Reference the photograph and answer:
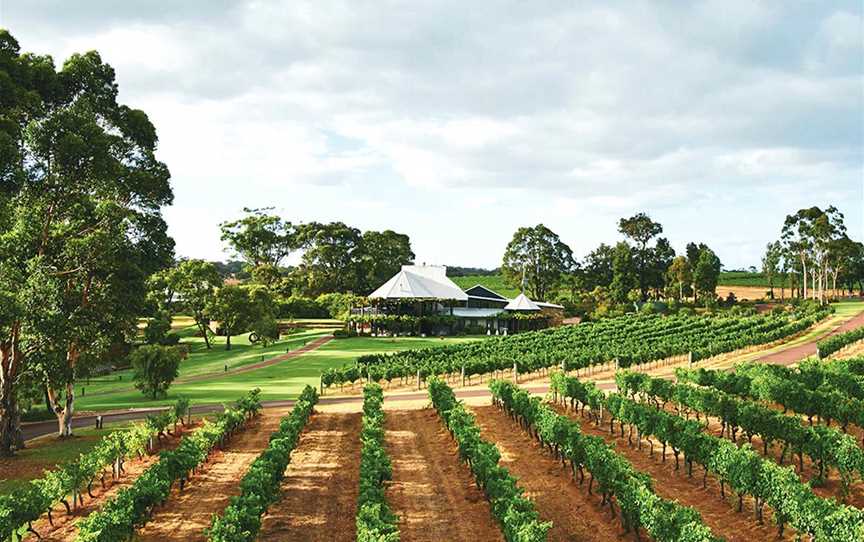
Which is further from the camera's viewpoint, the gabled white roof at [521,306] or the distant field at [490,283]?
the distant field at [490,283]

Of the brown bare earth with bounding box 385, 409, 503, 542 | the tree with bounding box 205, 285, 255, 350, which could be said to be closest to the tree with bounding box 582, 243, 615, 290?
the tree with bounding box 205, 285, 255, 350

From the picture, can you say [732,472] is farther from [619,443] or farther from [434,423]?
[434,423]

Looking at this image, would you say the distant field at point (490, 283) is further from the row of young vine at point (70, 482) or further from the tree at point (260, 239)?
the row of young vine at point (70, 482)

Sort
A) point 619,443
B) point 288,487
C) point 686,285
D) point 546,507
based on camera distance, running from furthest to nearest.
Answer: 1. point 686,285
2. point 619,443
3. point 288,487
4. point 546,507

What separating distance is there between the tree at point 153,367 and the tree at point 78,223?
10740 mm

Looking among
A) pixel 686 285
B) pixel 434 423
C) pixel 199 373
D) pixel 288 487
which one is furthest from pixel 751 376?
pixel 686 285

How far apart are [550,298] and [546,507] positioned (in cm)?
10191

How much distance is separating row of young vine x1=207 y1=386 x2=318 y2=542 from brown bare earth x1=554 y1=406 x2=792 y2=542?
11571 millimetres

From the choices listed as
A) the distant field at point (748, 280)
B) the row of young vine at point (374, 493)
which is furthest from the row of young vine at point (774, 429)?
the distant field at point (748, 280)

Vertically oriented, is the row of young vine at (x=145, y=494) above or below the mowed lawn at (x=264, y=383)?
above

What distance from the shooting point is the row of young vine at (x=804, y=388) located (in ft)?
91.8

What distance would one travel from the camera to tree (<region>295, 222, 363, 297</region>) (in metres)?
119

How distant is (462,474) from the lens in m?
25.3

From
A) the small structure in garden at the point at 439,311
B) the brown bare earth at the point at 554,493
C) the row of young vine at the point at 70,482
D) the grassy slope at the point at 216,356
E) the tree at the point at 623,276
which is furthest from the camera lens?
the tree at the point at 623,276
